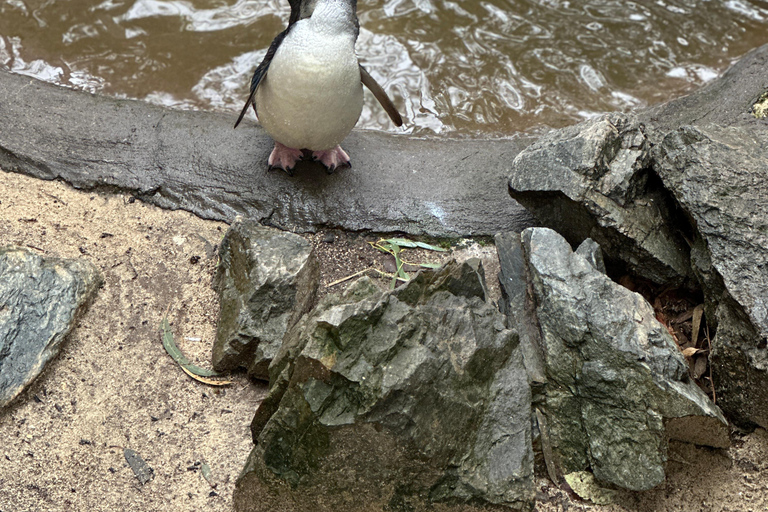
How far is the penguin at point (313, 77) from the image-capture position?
2895 mm

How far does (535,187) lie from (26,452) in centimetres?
215

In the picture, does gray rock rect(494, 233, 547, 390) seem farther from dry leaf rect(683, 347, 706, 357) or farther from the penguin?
the penguin

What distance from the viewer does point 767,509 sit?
2279mm

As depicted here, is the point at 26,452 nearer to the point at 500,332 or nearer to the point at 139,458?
the point at 139,458

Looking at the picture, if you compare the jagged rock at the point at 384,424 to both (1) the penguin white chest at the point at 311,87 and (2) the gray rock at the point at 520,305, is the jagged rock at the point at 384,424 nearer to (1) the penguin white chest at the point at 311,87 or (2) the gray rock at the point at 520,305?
(2) the gray rock at the point at 520,305

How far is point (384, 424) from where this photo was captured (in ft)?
6.54

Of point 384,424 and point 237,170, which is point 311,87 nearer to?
point 237,170

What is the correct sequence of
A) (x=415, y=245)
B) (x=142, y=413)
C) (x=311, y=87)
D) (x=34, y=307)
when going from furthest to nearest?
(x=415, y=245) < (x=311, y=87) < (x=34, y=307) < (x=142, y=413)

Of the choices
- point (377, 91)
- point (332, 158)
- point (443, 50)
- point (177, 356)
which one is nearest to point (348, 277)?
point (332, 158)

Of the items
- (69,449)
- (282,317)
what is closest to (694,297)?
(282,317)

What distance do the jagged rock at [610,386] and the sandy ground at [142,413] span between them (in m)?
0.14

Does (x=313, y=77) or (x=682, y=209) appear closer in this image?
(x=682, y=209)

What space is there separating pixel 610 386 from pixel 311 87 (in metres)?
1.69

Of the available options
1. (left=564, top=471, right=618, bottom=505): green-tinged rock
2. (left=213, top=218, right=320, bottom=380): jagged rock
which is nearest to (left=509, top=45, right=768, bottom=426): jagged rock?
(left=564, top=471, right=618, bottom=505): green-tinged rock
